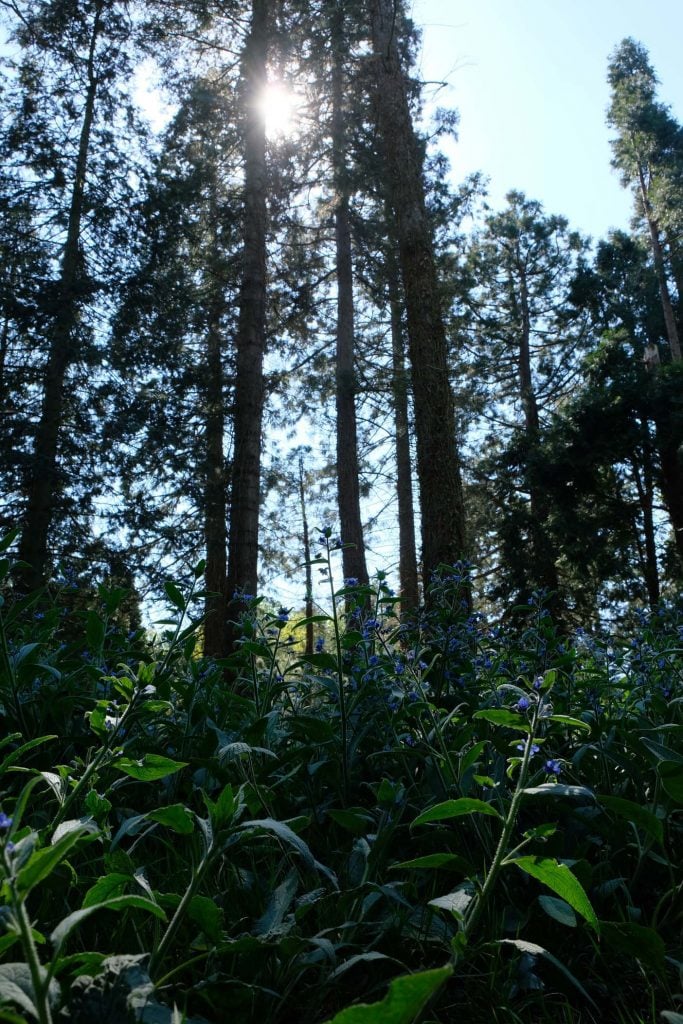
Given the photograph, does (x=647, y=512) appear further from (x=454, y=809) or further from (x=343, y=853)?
(x=454, y=809)

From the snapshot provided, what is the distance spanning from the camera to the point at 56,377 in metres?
12.0

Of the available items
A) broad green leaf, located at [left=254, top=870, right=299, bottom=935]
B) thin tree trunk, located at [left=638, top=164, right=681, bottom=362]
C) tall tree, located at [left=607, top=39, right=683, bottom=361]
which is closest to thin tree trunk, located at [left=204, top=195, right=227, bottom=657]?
broad green leaf, located at [left=254, top=870, right=299, bottom=935]

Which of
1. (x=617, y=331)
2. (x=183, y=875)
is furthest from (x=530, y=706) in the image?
(x=617, y=331)

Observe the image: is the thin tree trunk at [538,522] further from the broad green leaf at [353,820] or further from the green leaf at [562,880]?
the green leaf at [562,880]

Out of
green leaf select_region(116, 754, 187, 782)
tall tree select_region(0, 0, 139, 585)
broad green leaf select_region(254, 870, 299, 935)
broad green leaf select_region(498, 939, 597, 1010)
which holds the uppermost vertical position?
tall tree select_region(0, 0, 139, 585)

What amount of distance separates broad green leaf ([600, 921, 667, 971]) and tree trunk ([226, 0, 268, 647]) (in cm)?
747

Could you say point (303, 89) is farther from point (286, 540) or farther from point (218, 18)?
point (286, 540)

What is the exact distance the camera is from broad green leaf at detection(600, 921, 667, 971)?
1.31 metres

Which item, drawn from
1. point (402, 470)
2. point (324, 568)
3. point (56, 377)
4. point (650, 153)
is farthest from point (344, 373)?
point (650, 153)

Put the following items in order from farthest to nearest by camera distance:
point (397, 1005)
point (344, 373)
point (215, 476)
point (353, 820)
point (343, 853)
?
point (344, 373) < point (215, 476) < point (343, 853) < point (353, 820) < point (397, 1005)

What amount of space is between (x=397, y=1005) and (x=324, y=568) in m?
1.63

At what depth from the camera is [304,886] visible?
1677 mm

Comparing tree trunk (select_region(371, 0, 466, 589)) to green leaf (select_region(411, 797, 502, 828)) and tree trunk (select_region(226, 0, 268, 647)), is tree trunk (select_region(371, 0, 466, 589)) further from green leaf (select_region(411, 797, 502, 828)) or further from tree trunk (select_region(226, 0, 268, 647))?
green leaf (select_region(411, 797, 502, 828))

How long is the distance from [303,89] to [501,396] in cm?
1055
